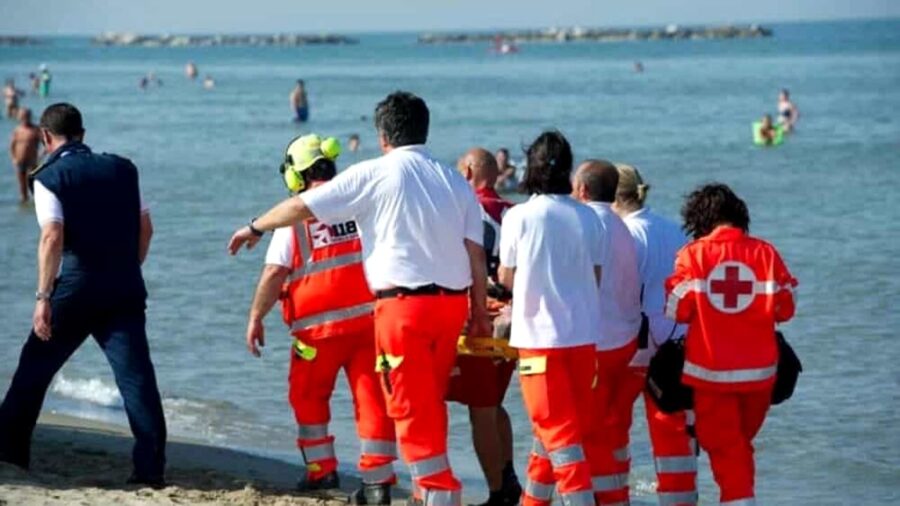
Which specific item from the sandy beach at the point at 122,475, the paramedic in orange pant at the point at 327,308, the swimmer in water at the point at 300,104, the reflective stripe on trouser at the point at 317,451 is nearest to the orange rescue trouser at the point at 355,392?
the paramedic in orange pant at the point at 327,308

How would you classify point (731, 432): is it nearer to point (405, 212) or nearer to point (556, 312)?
point (556, 312)

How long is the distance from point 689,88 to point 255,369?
6802 centimetres

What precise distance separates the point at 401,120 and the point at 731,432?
1.94 metres

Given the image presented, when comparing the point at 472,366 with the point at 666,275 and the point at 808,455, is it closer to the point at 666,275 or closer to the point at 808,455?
the point at 666,275

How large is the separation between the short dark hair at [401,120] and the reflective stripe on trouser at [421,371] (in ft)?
2.26

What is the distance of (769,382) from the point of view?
318 inches

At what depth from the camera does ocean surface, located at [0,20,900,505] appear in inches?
499

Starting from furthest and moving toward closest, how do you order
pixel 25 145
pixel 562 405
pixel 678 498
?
pixel 25 145
pixel 678 498
pixel 562 405

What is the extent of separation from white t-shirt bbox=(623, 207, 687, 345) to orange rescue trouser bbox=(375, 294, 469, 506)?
103cm

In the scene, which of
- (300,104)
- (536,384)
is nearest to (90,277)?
(536,384)

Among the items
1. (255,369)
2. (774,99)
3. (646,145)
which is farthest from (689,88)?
(255,369)

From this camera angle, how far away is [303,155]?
890 centimetres

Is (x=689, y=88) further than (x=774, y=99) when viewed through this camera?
Yes

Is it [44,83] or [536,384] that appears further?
[44,83]
